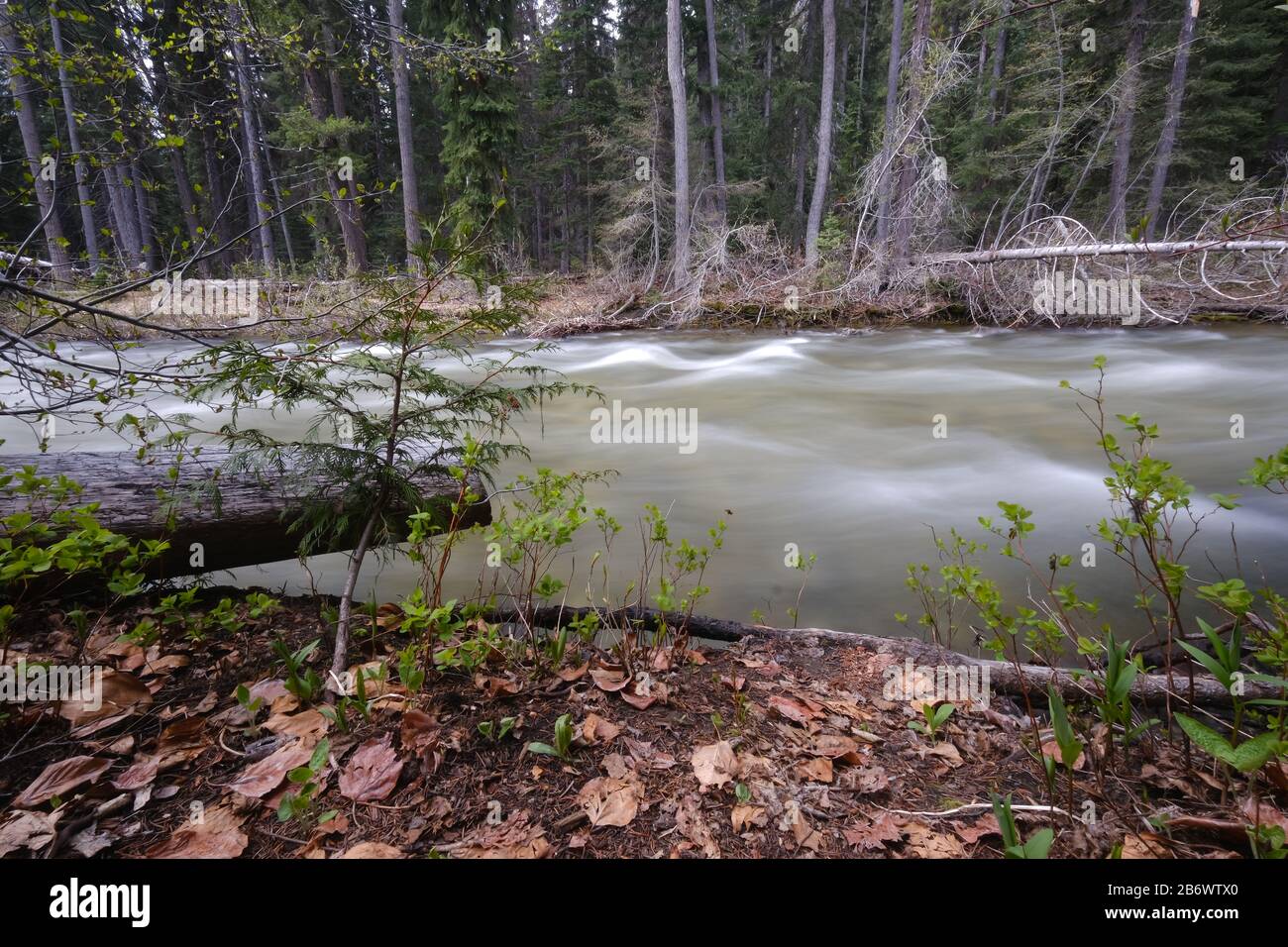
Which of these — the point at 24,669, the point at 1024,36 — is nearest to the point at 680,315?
the point at 24,669

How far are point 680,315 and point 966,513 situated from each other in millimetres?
10782

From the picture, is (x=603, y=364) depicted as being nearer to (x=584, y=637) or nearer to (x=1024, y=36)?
(x=584, y=637)

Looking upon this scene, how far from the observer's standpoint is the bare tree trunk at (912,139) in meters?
11.2

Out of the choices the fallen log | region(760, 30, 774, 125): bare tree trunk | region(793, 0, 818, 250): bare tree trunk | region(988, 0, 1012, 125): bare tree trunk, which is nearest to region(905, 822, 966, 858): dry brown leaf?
the fallen log

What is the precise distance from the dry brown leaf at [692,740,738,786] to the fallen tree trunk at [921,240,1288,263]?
8.31 meters

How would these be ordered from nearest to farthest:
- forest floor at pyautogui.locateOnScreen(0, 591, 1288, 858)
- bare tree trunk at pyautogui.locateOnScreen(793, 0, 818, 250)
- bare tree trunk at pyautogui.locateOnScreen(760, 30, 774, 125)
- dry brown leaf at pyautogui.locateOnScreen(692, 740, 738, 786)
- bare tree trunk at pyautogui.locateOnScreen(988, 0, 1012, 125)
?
1. forest floor at pyautogui.locateOnScreen(0, 591, 1288, 858)
2. dry brown leaf at pyautogui.locateOnScreen(692, 740, 738, 786)
3. bare tree trunk at pyautogui.locateOnScreen(988, 0, 1012, 125)
4. bare tree trunk at pyautogui.locateOnScreen(793, 0, 818, 250)
5. bare tree trunk at pyautogui.locateOnScreen(760, 30, 774, 125)

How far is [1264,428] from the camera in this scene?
22.2 feet

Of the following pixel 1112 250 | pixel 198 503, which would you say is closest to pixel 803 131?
pixel 1112 250

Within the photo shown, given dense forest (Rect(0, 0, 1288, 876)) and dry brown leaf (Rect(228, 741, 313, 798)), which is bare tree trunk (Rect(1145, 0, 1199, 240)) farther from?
dry brown leaf (Rect(228, 741, 313, 798))

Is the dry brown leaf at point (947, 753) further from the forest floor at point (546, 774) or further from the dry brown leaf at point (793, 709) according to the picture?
the dry brown leaf at point (793, 709)

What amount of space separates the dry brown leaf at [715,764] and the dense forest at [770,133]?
711cm

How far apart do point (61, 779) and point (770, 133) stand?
105 ft

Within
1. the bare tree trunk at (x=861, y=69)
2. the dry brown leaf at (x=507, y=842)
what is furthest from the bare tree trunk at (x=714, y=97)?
the dry brown leaf at (x=507, y=842)

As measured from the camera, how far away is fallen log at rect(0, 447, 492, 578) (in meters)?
2.85
